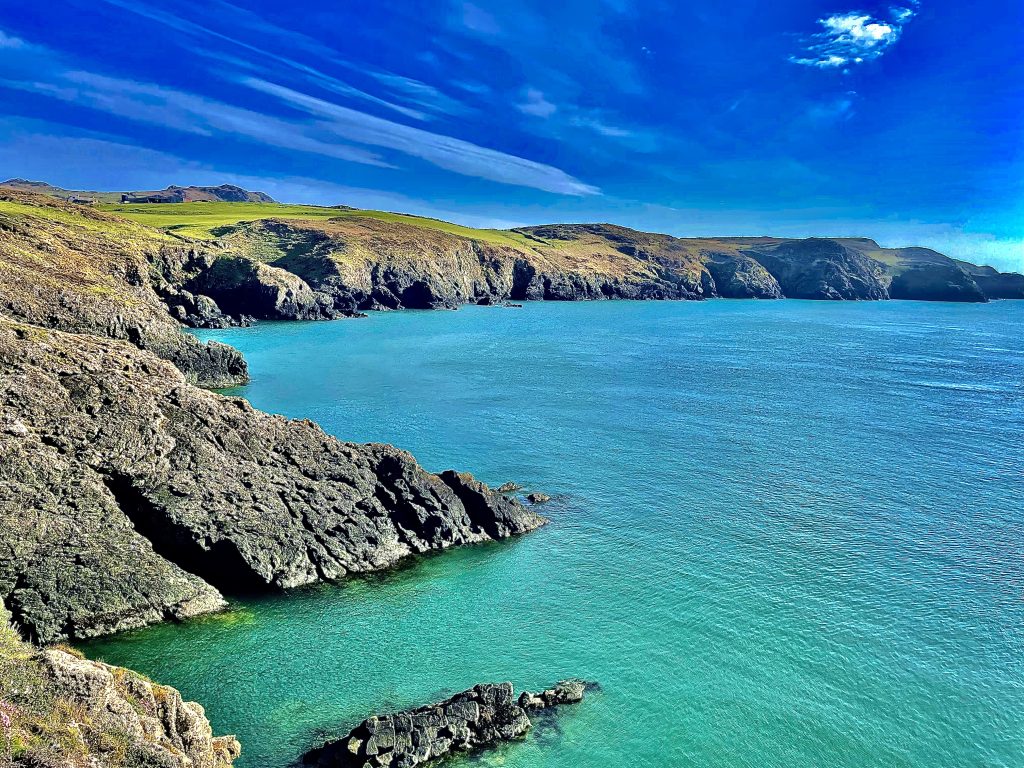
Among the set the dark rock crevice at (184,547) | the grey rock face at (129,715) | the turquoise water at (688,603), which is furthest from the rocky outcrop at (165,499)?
the grey rock face at (129,715)

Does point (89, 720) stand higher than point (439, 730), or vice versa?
point (89, 720)

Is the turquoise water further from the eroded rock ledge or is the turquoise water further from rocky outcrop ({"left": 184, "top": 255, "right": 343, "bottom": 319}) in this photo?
rocky outcrop ({"left": 184, "top": 255, "right": 343, "bottom": 319})

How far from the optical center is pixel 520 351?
119 meters

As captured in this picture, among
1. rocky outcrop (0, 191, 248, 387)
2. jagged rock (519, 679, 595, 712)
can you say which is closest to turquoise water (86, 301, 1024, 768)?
jagged rock (519, 679, 595, 712)

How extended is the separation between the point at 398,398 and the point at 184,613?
47.2 meters

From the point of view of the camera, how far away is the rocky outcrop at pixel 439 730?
71.1 feet

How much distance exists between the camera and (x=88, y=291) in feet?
216

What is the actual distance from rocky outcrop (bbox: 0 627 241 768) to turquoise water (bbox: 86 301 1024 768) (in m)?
4.22

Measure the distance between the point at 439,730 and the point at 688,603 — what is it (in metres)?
15.4

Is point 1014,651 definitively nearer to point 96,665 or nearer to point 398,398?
point 96,665

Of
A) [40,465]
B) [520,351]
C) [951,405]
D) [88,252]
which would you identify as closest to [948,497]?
[951,405]

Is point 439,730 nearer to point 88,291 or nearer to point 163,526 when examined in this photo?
point 163,526

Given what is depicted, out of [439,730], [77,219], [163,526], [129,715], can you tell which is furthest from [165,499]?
[77,219]

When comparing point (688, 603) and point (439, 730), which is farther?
point (688, 603)
